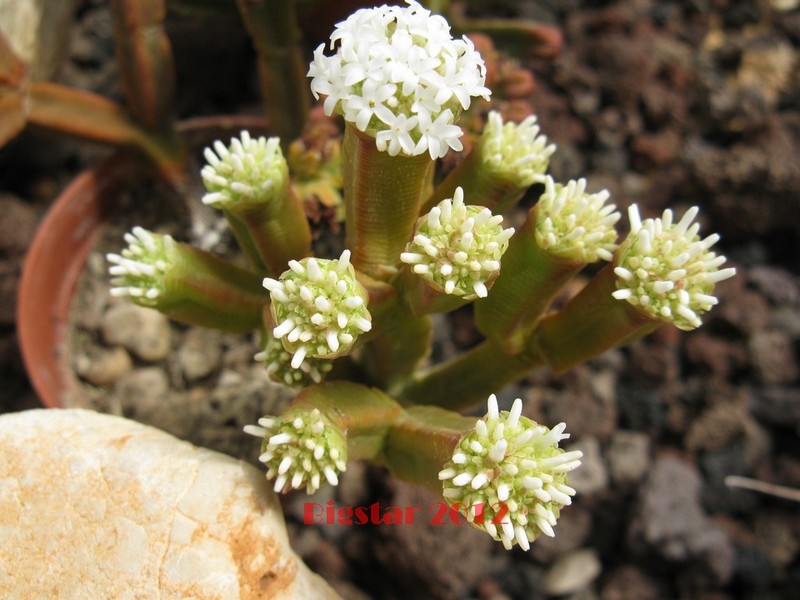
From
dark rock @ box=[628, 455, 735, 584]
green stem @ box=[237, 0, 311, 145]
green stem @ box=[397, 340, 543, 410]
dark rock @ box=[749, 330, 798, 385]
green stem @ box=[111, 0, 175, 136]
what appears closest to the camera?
green stem @ box=[397, 340, 543, 410]

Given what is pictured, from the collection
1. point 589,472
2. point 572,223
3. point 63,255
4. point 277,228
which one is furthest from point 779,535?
point 63,255

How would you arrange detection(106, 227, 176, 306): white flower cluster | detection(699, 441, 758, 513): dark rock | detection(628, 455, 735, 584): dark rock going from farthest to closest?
detection(699, 441, 758, 513): dark rock
detection(628, 455, 735, 584): dark rock
detection(106, 227, 176, 306): white flower cluster

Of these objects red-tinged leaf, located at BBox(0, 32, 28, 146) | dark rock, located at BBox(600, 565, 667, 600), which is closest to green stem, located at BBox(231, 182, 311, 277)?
red-tinged leaf, located at BBox(0, 32, 28, 146)

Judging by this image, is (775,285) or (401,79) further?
(775,285)

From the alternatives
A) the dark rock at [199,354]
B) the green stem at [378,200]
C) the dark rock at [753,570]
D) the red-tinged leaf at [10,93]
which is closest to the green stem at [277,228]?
the green stem at [378,200]

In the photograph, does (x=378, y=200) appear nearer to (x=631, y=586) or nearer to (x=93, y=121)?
(x=93, y=121)

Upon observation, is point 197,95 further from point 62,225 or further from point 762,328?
point 762,328

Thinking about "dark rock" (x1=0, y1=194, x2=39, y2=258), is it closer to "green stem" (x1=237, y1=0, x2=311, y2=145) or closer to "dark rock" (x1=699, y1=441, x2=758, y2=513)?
"green stem" (x1=237, y1=0, x2=311, y2=145)
